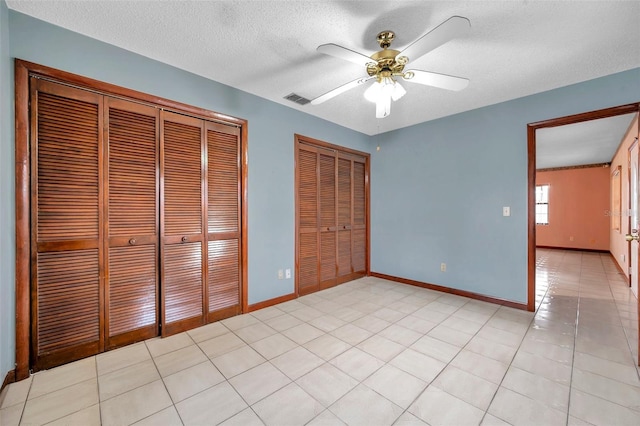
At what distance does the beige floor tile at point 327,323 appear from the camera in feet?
A: 8.31

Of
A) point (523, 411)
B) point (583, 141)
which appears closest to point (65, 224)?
point (523, 411)

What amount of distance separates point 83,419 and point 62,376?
598 mm

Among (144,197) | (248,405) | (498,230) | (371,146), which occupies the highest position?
Result: (371,146)

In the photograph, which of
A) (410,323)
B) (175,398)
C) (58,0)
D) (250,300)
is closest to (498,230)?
(410,323)

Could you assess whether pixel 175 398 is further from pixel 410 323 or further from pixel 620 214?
pixel 620 214

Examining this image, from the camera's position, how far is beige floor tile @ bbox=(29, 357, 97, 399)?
5.48ft

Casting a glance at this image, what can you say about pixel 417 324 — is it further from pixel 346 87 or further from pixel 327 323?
pixel 346 87

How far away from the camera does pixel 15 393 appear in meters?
1.61

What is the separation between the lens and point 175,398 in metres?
1.59

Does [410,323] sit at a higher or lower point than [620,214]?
lower

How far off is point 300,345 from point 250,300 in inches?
38.3

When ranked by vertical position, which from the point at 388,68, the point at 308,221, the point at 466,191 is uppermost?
the point at 388,68

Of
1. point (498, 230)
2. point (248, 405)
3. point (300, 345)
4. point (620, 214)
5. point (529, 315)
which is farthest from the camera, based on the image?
point (620, 214)

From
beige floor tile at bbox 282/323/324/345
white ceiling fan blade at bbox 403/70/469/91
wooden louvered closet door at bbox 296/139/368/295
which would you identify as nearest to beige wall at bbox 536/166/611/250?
wooden louvered closet door at bbox 296/139/368/295
